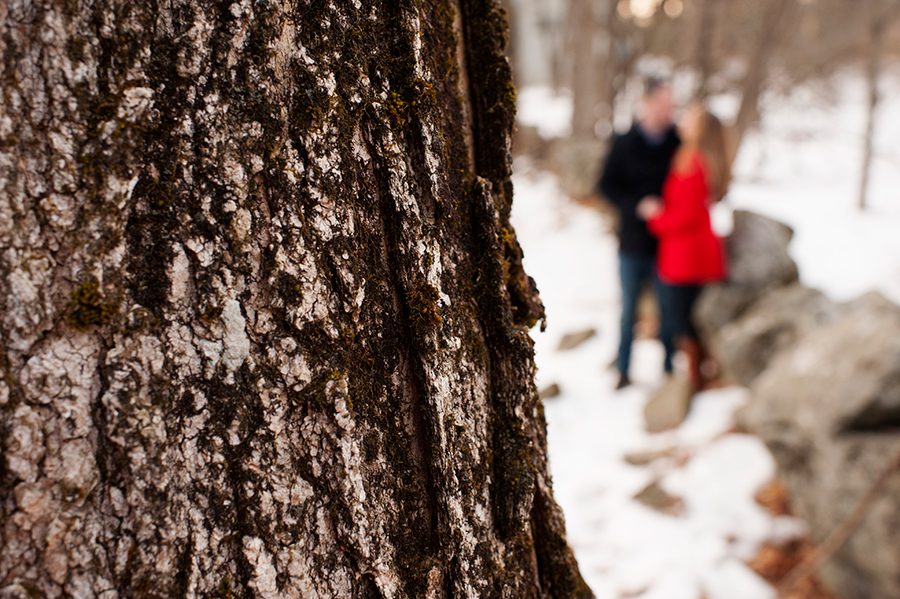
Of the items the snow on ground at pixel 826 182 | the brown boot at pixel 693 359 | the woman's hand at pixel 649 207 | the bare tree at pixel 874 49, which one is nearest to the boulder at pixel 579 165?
the snow on ground at pixel 826 182

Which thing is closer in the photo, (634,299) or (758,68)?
(634,299)

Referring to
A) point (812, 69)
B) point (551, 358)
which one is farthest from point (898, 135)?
point (551, 358)

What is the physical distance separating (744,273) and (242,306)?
4.94 metres

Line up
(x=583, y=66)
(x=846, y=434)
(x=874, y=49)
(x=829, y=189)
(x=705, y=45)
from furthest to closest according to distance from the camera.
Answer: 1. (x=583, y=66)
2. (x=829, y=189)
3. (x=705, y=45)
4. (x=874, y=49)
5. (x=846, y=434)

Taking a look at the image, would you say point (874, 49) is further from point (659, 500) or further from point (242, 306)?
point (242, 306)

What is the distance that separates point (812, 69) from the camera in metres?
12.1

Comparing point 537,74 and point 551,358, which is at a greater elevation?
point 537,74

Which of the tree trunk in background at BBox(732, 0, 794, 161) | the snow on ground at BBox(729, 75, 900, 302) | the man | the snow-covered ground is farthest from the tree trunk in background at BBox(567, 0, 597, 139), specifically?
the man

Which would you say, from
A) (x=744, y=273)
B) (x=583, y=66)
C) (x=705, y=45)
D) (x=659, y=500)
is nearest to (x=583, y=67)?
(x=583, y=66)

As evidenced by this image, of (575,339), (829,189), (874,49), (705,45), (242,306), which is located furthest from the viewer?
(829,189)

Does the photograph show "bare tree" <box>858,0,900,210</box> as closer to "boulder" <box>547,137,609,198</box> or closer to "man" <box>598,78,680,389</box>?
"boulder" <box>547,137,609,198</box>

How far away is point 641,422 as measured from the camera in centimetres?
443

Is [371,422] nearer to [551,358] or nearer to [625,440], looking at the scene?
[625,440]

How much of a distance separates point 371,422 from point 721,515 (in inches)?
119
